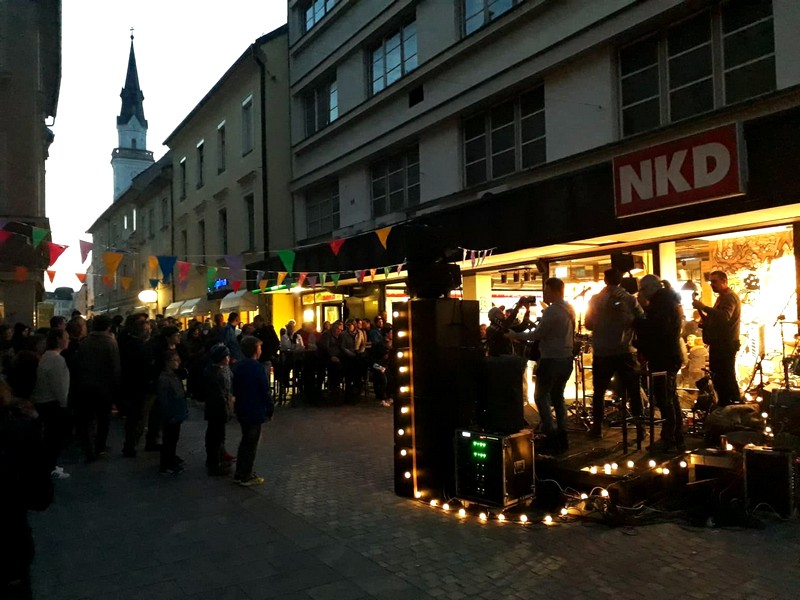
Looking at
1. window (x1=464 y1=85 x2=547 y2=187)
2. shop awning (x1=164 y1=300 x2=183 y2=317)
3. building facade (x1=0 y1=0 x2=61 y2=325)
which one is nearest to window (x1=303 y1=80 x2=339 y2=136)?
window (x1=464 y1=85 x2=547 y2=187)

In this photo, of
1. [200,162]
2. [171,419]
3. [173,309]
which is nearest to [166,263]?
[171,419]

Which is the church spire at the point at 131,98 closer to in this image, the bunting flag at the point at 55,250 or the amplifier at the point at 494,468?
the bunting flag at the point at 55,250

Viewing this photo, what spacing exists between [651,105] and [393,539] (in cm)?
830

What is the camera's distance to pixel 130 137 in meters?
76.6

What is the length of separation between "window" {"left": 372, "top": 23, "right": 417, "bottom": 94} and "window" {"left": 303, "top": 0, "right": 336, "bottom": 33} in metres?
3.38

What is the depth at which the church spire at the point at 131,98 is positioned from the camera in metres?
77.6

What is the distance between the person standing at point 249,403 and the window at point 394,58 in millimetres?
11159

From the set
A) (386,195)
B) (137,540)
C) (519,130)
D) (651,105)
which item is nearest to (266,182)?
(386,195)

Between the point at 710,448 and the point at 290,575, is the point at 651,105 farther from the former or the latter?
the point at 290,575

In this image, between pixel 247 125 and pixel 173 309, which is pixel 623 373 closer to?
pixel 247 125

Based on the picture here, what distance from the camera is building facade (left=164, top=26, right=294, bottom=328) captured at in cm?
2250

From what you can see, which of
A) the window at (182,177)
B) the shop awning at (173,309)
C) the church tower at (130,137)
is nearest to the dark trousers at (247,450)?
the shop awning at (173,309)

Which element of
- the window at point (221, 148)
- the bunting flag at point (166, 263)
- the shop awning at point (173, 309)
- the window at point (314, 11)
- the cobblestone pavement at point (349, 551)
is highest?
the window at point (314, 11)

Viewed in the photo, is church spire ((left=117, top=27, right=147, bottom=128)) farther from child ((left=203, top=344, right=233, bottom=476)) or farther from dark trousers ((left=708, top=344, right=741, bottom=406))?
dark trousers ((left=708, top=344, right=741, bottom=406))
